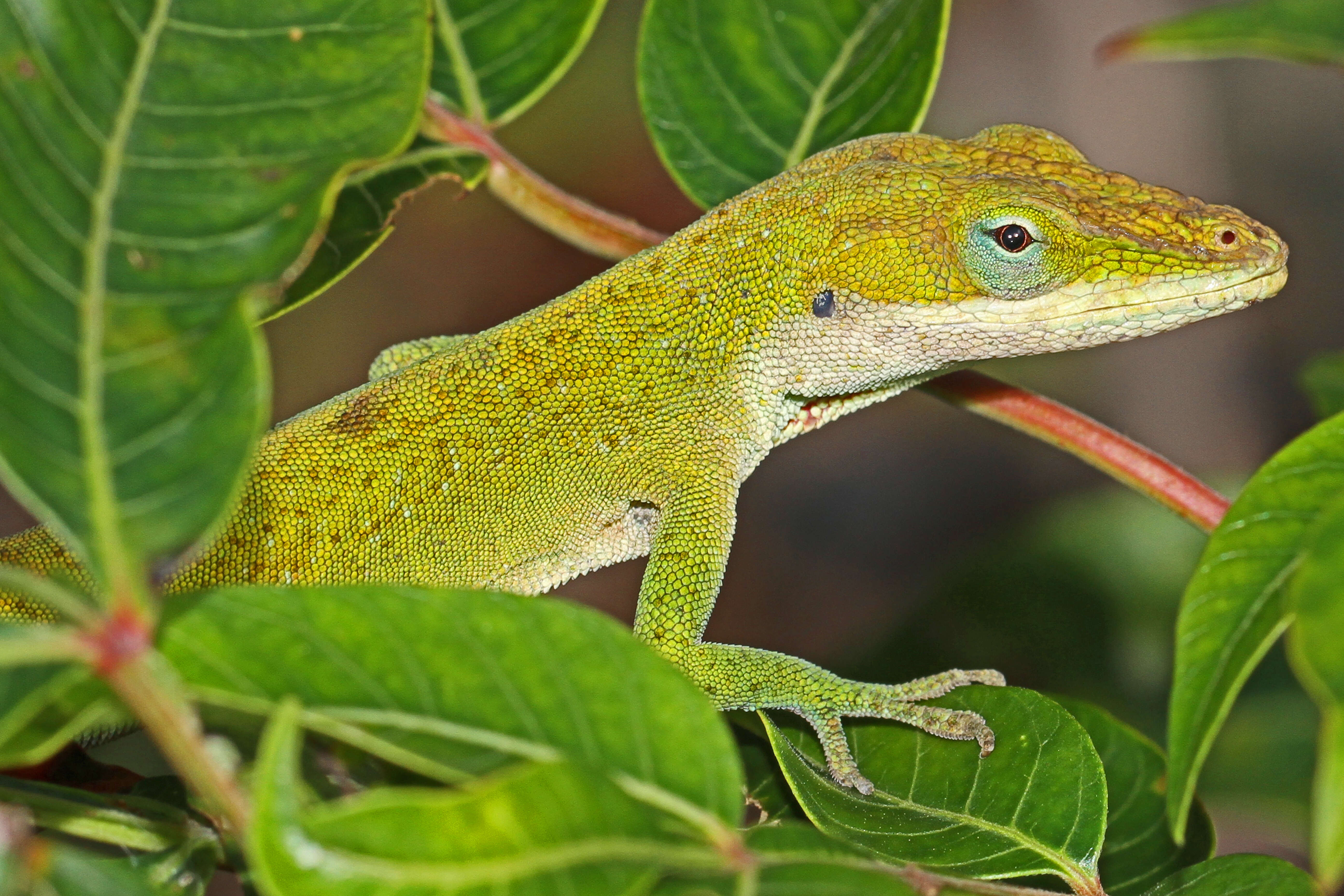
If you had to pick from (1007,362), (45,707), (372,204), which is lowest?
(45,707)

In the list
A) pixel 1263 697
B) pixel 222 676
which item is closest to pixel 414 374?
pixel 222 676

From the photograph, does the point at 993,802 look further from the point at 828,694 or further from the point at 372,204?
the point at 372,204

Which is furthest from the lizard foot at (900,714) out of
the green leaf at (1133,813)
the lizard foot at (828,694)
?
the green leaf at (1133,813)

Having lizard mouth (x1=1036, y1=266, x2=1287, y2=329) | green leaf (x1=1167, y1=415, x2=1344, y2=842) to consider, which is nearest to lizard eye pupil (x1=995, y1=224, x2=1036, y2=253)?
lizard mouth (x1=1036, y1=266, x2=1287, y2=329)

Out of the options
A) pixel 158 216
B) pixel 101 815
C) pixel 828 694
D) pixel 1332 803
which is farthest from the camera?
pixel 828 694

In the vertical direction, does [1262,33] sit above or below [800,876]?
above

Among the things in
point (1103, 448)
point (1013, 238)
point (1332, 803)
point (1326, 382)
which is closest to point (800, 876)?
point (1332, 803)
